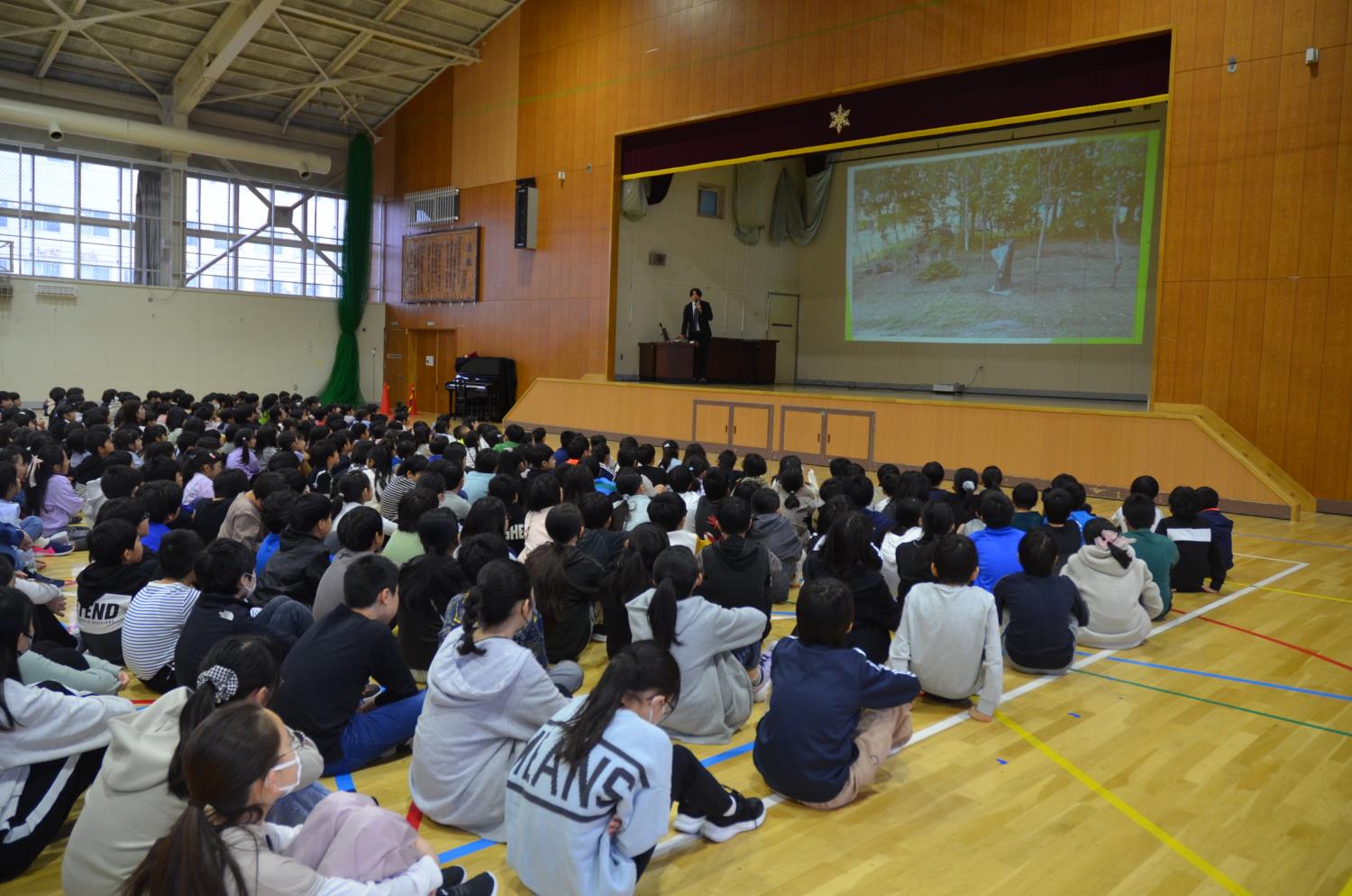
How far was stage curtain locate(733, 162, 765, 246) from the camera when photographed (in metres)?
18.2

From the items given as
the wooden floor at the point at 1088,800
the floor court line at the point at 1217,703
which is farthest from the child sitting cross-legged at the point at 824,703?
the floor court line at the point at 1217,703

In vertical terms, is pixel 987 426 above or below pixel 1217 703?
above

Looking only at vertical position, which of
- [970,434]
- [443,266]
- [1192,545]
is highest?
[443,266]

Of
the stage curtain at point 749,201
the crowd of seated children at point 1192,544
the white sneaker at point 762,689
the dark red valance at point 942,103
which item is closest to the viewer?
the white sneaker at point 762,689

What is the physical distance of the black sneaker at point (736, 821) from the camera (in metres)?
2.87

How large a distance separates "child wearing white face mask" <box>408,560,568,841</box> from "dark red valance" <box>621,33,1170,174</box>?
→ 9691 millimetres

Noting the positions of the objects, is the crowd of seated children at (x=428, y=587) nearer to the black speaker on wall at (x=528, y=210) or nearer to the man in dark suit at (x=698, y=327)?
the man in dark suit at (x=698, y=327)

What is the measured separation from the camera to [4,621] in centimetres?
243

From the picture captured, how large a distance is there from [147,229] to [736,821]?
60.6ft

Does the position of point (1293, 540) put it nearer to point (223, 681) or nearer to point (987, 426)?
point (987, 426)

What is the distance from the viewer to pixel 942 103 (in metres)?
11.3

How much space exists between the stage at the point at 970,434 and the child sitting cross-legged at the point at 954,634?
663 cm

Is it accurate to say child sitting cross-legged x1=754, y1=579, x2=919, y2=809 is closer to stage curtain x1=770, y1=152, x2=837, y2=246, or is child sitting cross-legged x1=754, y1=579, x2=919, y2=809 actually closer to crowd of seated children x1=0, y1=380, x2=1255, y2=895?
crowd of seated children x1=0, y1=380, x2=1255, y2=895

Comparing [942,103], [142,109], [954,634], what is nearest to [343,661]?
[954,634]
